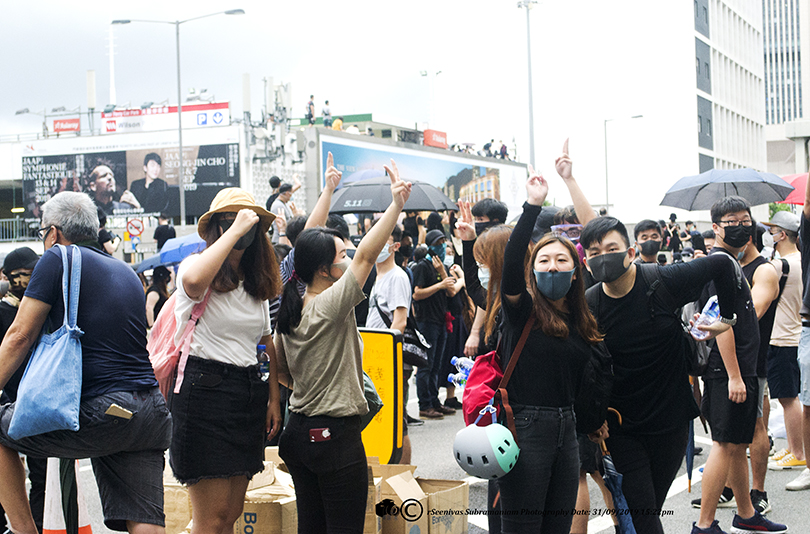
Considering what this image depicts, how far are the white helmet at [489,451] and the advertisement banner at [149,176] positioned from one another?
1945 inches

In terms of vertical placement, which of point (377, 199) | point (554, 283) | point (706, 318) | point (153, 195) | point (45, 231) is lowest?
point (706, 318)

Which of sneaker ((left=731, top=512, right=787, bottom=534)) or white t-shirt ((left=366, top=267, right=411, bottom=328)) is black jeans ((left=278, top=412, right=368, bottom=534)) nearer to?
sneaker ((left=731, top=512, right=787, bottom=534))

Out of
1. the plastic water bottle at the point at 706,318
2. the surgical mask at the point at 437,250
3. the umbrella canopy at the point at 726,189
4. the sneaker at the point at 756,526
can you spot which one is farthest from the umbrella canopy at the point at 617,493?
the surgical mask at the point at 437,250

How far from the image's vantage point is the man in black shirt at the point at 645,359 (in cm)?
387

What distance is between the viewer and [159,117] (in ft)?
213

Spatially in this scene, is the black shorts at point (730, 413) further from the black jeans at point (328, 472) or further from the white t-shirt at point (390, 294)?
the white t-shirt at point (390, 294)

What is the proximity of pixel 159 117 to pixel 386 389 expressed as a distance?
6409 centimetres

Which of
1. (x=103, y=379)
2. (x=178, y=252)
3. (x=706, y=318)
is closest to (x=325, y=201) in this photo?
(x=103, y=379)

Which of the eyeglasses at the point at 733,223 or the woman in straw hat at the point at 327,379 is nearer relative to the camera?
the woman in straw hat at the point at 327,379

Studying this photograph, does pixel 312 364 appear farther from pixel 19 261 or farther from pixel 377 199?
pixel 377 199

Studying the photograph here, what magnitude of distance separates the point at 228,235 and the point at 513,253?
49.3 inches

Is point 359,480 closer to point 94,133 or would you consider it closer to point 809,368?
point 809,368

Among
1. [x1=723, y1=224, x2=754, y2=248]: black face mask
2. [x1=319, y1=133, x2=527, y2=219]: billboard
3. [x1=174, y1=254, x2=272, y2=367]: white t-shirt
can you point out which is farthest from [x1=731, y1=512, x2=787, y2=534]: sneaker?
[x1=319, y1=133, x2=527, y2=219]: billboard

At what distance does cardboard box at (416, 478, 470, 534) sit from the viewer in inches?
185
